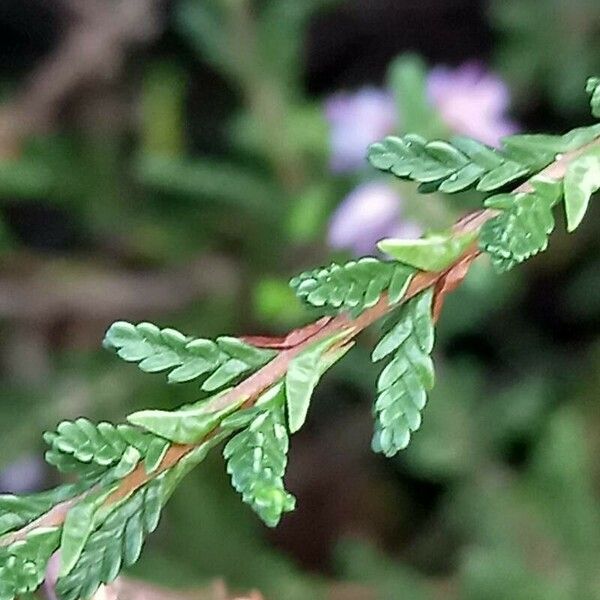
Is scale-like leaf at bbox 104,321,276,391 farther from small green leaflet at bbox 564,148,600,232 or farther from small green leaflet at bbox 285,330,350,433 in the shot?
small green leaflet at bbox 564,148,600,232

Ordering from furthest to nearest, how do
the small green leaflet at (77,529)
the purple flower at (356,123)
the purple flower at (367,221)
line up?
1. the purple flower at (356,123)
2. the purple flower at (367,221)
3. the small green leaflet at (77,529)

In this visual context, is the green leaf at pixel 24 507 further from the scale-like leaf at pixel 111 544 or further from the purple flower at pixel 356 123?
the purple flower at pixel 356 123

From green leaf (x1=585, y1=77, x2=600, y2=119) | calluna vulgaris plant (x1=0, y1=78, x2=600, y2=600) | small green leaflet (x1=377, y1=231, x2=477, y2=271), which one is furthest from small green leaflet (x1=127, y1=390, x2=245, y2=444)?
green leaf (x1=585, y1=77, x2=600, y2=119)

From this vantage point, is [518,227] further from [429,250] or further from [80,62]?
[80,62]

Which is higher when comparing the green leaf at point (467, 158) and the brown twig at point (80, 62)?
the green leaf at point (467, 158)

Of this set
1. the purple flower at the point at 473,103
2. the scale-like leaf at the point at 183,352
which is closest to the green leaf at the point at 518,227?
the scale-like leaf at the point at 183,352

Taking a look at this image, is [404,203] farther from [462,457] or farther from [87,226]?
[87,226]

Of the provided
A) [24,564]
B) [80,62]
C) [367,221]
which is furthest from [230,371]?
[80,62]
